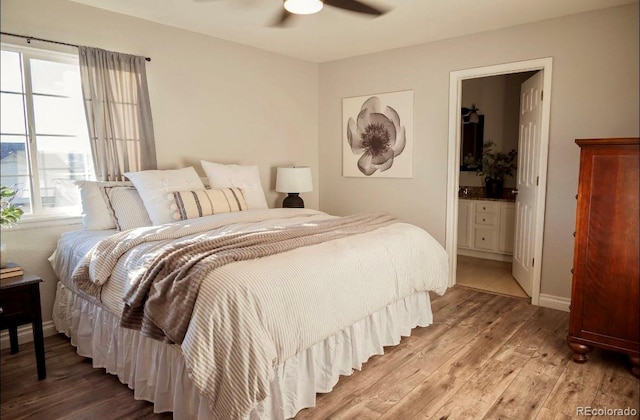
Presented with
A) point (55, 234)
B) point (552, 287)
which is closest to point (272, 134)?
point (55, 234)

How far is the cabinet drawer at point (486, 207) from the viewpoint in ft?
16.8

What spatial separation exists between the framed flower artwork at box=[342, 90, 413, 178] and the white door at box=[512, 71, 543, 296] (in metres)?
1.09

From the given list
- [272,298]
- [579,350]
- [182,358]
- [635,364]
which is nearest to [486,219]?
[579,350]

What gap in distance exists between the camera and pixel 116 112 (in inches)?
129

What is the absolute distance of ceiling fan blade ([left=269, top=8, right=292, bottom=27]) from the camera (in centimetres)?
338

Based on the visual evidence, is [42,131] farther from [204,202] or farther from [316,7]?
[316,7]

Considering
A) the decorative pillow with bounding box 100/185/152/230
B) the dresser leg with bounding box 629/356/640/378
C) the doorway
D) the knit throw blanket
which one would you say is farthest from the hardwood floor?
the doorway

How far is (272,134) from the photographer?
4684mm

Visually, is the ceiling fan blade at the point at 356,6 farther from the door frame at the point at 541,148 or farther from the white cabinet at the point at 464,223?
the white cabinet at the point at 464,223

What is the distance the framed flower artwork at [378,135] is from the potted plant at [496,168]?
4.75 feet

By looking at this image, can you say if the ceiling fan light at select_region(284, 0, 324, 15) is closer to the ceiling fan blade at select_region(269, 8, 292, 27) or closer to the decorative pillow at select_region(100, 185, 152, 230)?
the ceiling fan blade at select_region(269, 8, 292, 27)

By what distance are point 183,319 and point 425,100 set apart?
3.42 metres

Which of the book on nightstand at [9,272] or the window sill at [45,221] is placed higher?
the window sill at [45,221]

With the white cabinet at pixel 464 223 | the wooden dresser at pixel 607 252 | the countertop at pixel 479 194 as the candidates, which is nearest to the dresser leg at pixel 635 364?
the wooden dresser at pixel 607 252
